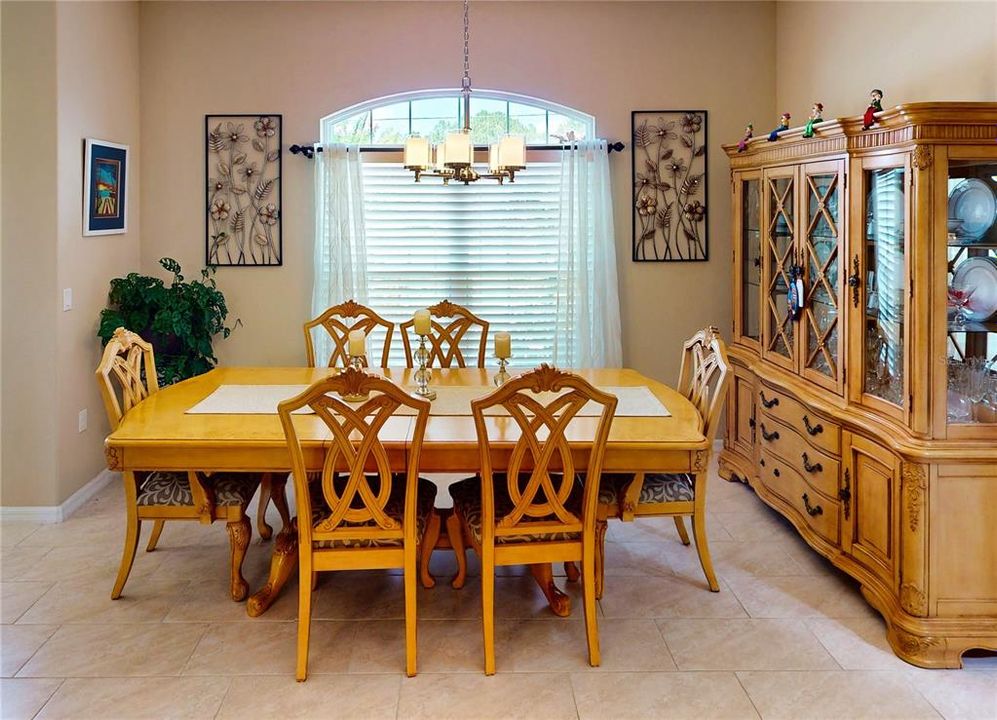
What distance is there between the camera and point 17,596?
3.68m

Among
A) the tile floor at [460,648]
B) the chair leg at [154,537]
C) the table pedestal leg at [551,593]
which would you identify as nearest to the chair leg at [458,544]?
the tile floor at [460,648]

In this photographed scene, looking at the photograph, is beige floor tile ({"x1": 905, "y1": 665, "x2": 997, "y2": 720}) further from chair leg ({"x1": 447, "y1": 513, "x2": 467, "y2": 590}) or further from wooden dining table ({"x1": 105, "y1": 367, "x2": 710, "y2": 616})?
chair leg ({"x1": 447, "y1": 513, "x2": 467, "y2": 590})

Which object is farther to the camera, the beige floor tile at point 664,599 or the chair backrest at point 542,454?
the beige floor tile at point 664,599

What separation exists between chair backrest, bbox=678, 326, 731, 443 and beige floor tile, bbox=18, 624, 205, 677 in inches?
80.3

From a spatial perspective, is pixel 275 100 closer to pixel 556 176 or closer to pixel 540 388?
pixel 556 176

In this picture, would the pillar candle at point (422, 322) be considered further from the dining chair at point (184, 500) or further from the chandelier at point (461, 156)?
the dining chair at point (184, 500)

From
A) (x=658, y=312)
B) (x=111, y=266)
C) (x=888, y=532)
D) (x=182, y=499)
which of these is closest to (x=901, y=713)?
(x=888, y=532)

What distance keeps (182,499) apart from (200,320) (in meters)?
2.02

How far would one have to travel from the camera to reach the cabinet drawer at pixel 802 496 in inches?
149

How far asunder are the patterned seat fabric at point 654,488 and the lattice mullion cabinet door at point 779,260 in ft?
3.37

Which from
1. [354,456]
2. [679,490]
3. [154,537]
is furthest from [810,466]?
[154,537]

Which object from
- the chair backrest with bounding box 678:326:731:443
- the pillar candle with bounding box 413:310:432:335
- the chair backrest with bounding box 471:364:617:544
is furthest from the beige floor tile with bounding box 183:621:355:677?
the chair backrest with bounding box 678:326:731:443

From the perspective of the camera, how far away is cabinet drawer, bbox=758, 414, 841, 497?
12.4 ft

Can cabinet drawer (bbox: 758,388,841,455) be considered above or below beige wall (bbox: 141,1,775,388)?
below
